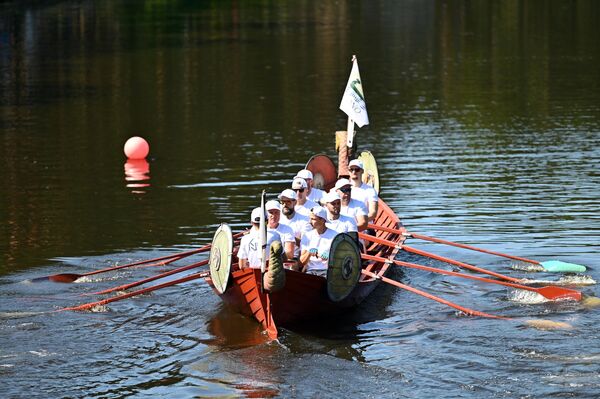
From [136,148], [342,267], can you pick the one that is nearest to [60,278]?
[342,267]

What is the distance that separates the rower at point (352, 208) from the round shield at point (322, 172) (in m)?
4.16

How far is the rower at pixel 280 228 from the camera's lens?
18.4 m

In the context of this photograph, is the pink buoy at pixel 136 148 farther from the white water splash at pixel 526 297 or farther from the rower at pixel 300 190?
the white water splash at pixel 526 297

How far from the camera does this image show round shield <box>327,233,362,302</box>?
684 inches

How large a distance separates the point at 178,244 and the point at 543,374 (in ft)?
32.8

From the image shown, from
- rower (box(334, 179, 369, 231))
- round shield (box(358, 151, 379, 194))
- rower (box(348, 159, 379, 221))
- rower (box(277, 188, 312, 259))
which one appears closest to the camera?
rower (box(277, 188, 312, 259))

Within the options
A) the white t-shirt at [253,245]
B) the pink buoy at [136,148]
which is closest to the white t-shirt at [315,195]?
the white t-shirt at [253,245]

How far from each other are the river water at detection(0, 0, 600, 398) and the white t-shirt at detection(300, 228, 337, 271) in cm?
98

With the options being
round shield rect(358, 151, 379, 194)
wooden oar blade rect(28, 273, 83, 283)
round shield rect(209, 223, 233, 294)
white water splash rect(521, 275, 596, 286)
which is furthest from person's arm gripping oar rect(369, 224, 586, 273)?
wooden oar blade rect(28, 273, 83, 283)

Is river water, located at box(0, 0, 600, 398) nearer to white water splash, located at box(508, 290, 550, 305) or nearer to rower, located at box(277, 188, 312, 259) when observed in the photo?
white water splash, located at box(508, 290, 550, 305)

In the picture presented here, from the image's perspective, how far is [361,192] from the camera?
2191 cm

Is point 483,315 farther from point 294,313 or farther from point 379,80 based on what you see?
point 379,80

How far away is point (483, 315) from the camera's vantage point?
18.4m

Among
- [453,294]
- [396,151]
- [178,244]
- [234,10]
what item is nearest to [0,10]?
[234,10]
